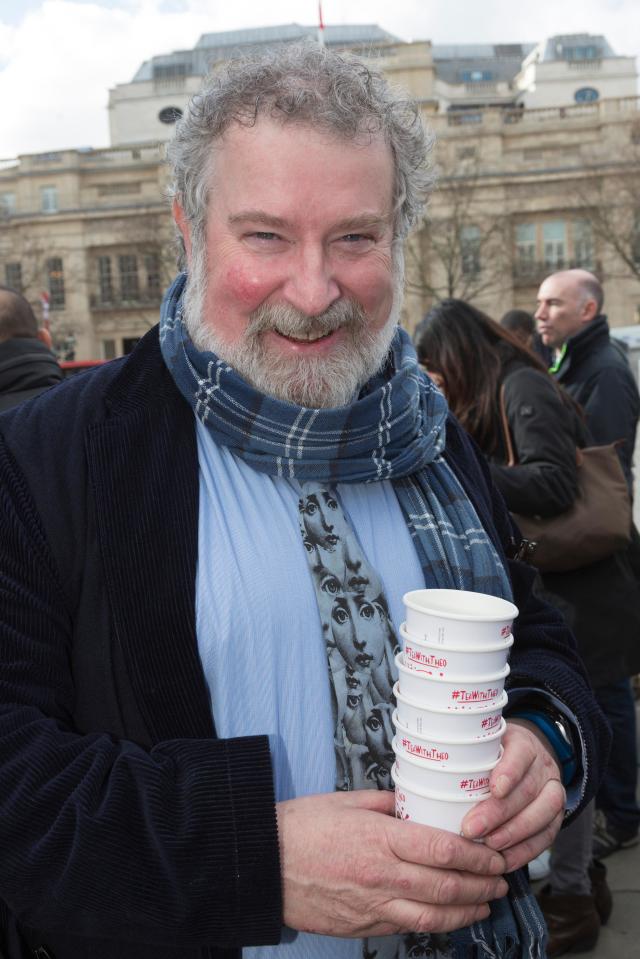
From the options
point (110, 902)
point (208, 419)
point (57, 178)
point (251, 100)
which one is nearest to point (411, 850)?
point (110, 902)

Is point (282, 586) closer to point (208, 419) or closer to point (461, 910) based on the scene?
A: point (208, 419)

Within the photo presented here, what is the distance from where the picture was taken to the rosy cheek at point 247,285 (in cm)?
151

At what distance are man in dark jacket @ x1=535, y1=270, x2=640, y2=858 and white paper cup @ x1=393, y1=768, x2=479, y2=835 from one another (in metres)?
2.58

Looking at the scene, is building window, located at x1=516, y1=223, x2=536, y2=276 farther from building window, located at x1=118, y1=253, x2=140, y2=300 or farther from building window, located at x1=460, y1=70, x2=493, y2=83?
building window, located at x1=460, y1=70, x2=493, y2=83

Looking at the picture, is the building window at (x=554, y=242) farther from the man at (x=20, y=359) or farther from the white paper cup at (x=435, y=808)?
the white paper cup at (x=435, y=808)

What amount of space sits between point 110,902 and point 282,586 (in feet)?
1.71

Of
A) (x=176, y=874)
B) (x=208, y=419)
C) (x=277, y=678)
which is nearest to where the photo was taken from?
(x=176, y=874)

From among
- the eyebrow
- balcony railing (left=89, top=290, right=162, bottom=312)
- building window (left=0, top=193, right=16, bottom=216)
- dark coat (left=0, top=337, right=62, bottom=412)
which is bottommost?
dark coat (left=0, top=337, right=62, bottom=412)

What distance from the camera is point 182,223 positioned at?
1.68 meters

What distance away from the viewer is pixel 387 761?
149 cm

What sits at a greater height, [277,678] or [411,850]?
[277,678]

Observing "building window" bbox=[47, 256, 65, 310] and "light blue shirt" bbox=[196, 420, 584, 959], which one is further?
"building window" bbox=[47, 256, 65, 310]

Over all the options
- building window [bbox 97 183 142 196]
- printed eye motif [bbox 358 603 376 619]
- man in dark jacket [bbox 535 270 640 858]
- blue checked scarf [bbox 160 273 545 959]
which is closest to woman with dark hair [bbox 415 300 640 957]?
man in dark jacket [bbox 535 270 640 858]

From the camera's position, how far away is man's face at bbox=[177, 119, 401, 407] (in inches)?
57.6
